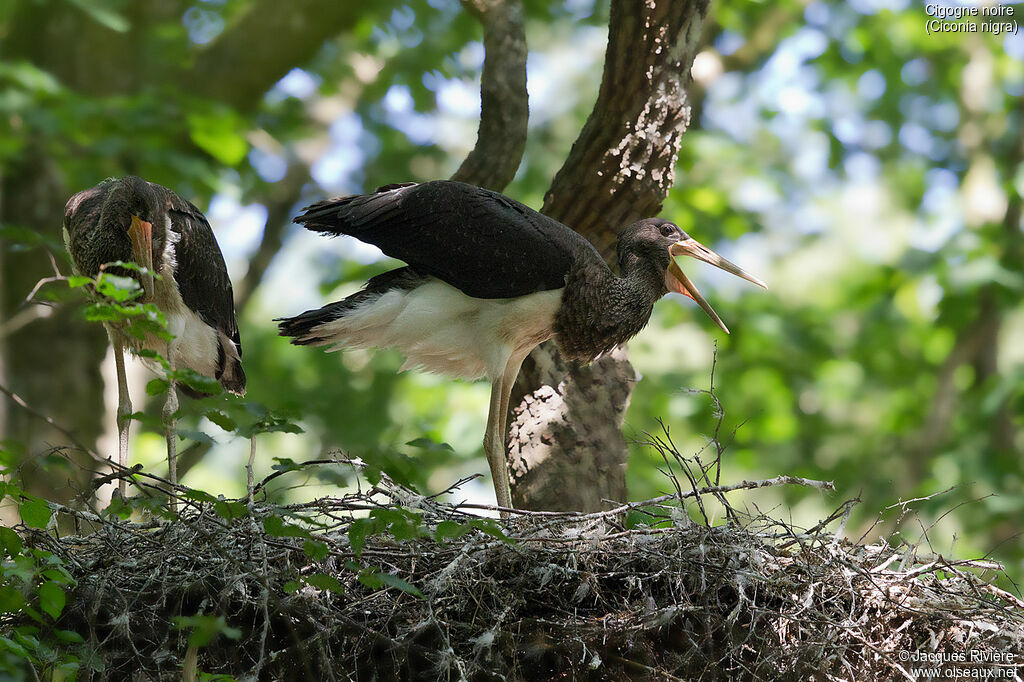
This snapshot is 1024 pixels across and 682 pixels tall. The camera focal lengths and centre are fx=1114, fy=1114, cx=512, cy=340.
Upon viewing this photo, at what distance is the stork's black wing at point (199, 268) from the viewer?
459cm

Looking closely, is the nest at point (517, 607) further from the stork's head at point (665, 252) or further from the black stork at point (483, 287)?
the stork's head at point (665, 252)

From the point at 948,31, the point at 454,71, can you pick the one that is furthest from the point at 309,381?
the point at 948,31

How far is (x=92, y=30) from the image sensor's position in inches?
273

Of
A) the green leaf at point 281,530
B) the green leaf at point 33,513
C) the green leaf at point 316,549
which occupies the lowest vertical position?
the green leaf at point 316,549

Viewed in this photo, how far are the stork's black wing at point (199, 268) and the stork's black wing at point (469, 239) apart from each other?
76 cm

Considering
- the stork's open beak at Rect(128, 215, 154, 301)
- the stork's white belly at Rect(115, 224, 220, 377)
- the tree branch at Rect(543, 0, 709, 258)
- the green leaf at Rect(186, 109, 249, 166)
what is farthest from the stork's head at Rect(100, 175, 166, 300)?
the green leaf at Rect(186, 109, 249, 166)

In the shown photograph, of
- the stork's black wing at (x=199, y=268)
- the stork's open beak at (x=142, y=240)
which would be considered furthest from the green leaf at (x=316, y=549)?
the stork's black wing at (x=199, y=268)

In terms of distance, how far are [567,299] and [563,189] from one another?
2.15 feet

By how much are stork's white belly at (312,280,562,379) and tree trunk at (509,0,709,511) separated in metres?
0.39

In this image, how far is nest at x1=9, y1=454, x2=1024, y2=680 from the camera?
2.98 m

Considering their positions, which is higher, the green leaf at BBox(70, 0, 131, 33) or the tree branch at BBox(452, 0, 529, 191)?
the green leaf at BBox(70, 0, 131, 33)

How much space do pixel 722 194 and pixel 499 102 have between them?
12.4 ft

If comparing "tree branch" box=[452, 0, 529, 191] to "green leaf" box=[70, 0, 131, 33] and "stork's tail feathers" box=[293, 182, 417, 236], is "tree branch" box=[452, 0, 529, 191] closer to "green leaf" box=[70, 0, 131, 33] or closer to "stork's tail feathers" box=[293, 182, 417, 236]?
"stork's tail feathers" box=[293, 182, 417, 236]

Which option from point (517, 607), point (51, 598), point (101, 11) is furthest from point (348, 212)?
point (101, 11)
